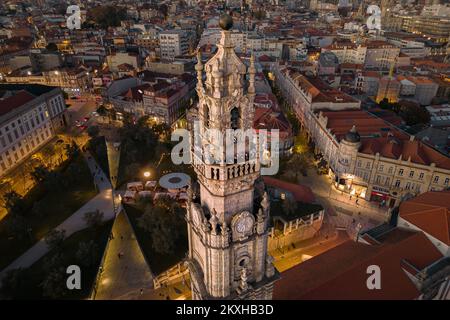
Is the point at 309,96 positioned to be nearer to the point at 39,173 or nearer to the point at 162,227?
the point at 162,227

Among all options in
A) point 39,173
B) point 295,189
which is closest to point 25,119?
point 39,173

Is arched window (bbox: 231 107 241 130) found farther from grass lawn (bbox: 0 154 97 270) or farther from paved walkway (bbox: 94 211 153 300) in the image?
grass lawn (bbox: 0 154 97 270)

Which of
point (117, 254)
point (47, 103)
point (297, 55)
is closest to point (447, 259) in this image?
point (117, 254)

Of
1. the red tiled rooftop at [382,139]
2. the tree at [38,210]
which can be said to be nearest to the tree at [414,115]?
the red tiled rooftop at [382,139]

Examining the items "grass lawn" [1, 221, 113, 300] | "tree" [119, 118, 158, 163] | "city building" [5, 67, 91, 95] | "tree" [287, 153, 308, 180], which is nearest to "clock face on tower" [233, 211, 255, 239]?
"grass lawn" [1, 221, 113, 300]

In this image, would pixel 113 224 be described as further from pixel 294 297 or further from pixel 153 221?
pixel 294 297

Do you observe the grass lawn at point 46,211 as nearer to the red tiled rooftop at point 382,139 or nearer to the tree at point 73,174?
the tree at point 73,174
